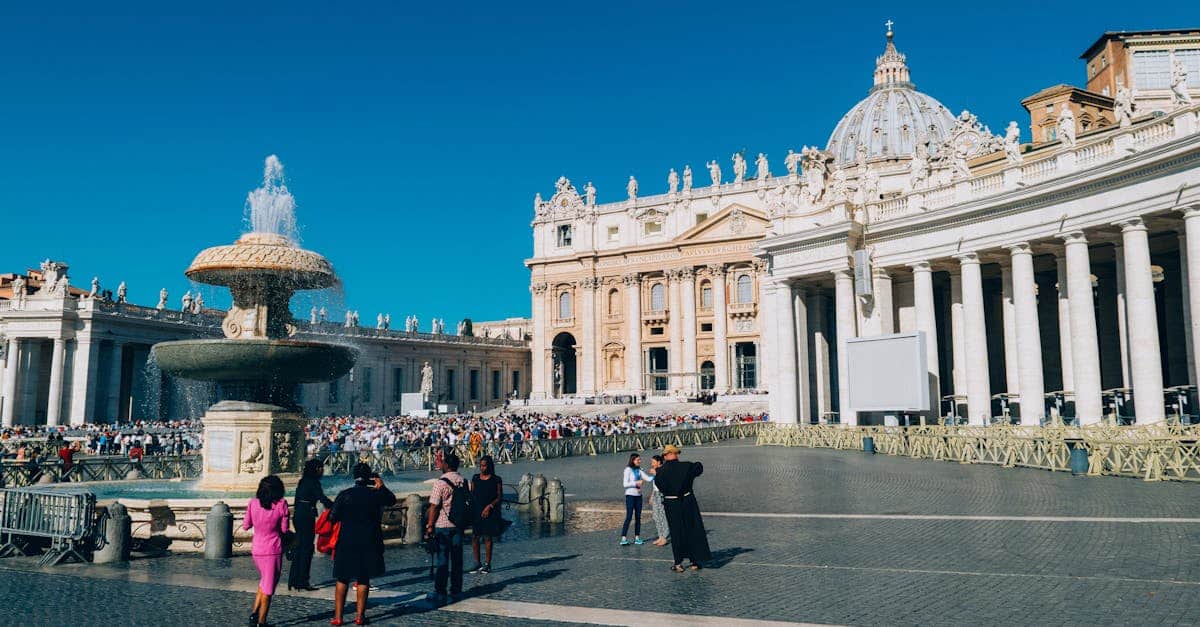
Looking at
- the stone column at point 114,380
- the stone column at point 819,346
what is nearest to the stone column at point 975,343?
the stone column at point 819,346

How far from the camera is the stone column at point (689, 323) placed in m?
62.2

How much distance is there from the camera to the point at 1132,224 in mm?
19578

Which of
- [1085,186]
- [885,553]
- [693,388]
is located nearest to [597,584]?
[885,553]

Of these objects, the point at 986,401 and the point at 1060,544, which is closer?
the point at 1060,544

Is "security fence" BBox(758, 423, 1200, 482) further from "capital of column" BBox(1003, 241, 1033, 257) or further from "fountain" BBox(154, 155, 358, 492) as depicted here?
"fountain" BBox(154, 155, 358, 492)

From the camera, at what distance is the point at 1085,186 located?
2055 cm

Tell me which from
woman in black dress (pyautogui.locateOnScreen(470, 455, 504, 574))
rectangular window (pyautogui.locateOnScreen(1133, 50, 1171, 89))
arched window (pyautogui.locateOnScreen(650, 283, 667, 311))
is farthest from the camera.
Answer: arched window (pyautogui.locateOnScreen(650, 283, 667, 311))

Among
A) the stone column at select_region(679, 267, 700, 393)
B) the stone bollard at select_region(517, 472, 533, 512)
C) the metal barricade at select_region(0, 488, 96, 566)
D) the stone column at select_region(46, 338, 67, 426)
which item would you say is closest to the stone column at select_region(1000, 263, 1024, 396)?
the stone bollard at select_region(517, 472, 533, 512)

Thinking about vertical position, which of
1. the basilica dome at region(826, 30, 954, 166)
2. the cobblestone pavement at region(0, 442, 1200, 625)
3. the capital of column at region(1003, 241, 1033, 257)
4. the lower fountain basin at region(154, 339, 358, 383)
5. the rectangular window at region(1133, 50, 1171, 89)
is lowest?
the cobblestone pavement at region(0, 442, 1200, 625)

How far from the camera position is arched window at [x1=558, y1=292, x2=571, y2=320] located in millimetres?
70188

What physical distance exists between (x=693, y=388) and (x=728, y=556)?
173 ft

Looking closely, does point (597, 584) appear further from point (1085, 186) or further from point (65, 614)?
point (1085, 186)

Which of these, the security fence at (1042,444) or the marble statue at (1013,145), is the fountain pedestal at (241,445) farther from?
the marble statue at (1013,145)

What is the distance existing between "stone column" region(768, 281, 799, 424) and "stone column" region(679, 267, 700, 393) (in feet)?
110
